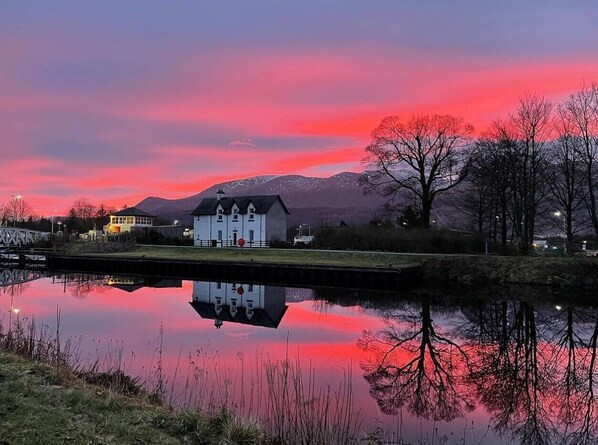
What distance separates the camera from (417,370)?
1335 cm

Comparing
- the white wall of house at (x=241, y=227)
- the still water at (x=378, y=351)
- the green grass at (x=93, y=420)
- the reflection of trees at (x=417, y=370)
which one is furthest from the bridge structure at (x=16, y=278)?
the green grass at (x=93, y=420)

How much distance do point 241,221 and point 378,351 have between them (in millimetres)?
52655

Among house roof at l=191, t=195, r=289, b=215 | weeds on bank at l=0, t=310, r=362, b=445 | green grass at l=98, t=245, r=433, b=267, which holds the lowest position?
weeds on bank at l=0, t=310, r=362, b=445

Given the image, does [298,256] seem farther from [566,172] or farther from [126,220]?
[126,220]

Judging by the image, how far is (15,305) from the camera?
25.2 metres

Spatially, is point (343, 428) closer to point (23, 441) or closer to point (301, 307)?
point (23, 441)

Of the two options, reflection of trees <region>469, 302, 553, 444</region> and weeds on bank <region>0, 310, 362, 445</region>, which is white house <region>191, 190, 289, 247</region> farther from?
weeds on bank <region>0, 310, 362, 445</region>

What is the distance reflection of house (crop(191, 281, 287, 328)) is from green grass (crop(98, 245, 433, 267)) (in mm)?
6532

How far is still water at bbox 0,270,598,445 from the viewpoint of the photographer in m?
9.67

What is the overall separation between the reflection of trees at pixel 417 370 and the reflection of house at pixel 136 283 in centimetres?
2177

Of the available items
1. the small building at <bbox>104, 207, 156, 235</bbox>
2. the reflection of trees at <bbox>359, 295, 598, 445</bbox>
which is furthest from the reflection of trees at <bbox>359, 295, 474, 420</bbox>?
the small building at <bbox>104, 207, 156, 235</bbox>

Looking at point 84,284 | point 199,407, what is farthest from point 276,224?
point 199,407

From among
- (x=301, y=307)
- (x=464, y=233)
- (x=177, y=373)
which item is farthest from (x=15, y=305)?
(x=464, y=233)

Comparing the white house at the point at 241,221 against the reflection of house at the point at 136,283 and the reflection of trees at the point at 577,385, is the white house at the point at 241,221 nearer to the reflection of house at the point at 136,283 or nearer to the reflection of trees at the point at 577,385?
the reflection of house at the point at 136,283
